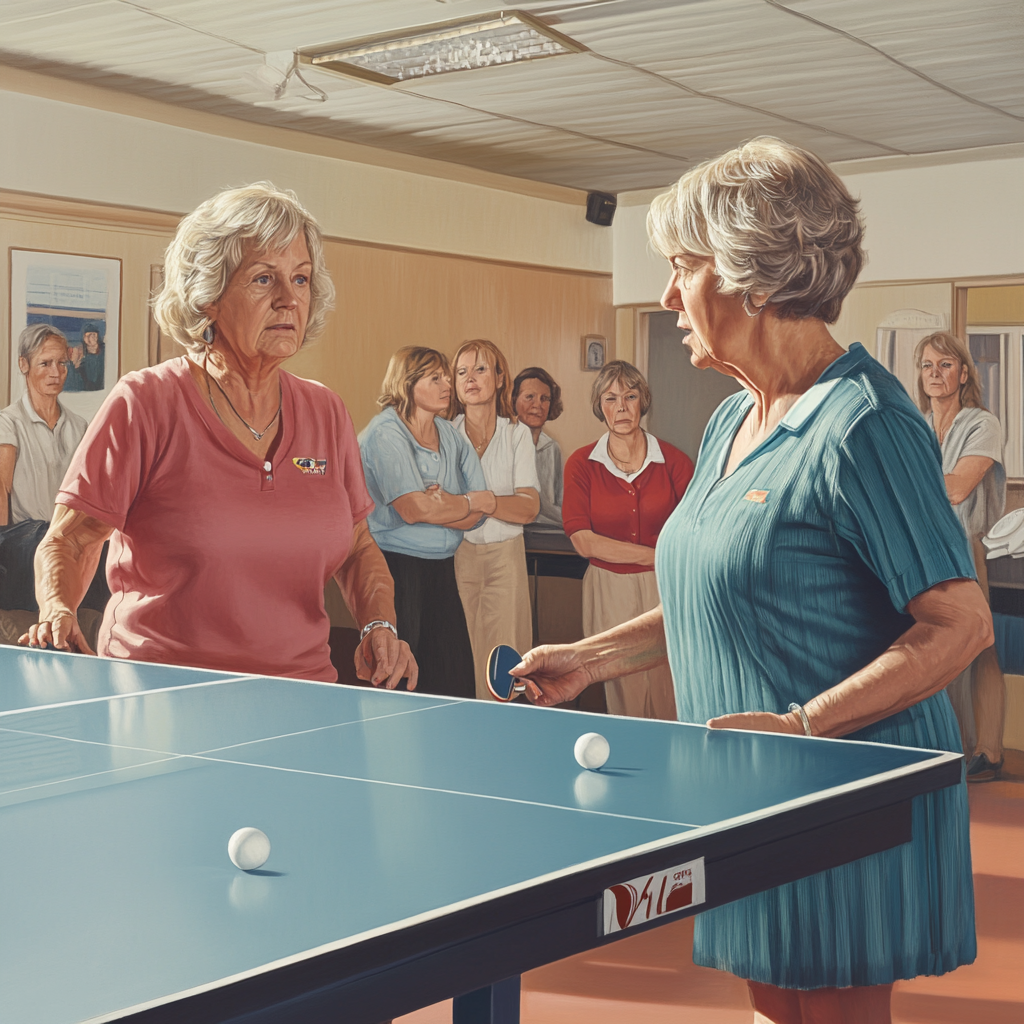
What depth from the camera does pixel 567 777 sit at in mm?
1645

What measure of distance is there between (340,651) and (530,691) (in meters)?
4.38

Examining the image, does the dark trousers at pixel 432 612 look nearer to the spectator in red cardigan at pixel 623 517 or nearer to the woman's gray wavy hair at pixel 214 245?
the spectator in red cardigan at pixel 623 517

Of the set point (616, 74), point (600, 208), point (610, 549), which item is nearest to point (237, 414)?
point (616, 74)

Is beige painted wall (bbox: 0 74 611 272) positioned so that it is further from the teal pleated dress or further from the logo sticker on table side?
the logo sticker on table side

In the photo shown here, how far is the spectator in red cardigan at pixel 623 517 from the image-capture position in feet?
19.1

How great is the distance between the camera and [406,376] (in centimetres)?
580

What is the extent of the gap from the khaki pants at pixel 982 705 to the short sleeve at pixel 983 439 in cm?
43

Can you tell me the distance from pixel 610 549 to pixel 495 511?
0.52 m

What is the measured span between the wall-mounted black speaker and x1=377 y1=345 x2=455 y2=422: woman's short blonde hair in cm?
197

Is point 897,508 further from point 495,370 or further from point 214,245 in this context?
point 495,370

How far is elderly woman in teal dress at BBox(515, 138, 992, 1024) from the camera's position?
1.67m

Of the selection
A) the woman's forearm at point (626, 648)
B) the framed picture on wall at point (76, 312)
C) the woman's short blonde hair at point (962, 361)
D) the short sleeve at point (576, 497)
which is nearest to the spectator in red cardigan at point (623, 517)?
the short sleeve at point (576, 497)

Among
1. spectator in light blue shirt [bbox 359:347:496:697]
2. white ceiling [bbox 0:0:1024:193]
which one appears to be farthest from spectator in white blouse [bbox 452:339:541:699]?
white ceiling [bbox 0:0:1024:193]

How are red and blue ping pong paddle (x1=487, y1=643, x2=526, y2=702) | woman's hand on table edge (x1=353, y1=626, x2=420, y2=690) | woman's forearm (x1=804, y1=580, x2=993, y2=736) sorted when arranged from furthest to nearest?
woman's hand on table edge (x1=353, y1=626, x2=420, y2=690) → red and blue ping pong paddle (x1=487, y1=643, x2=526, y2=702) → woman's forearm (x1=804, y1=580, x2=993, y2=736)
